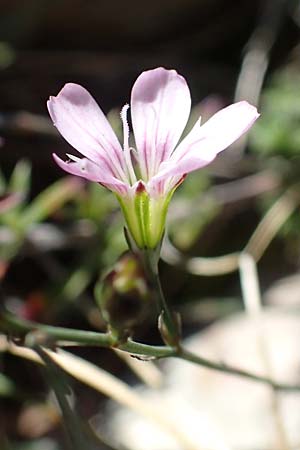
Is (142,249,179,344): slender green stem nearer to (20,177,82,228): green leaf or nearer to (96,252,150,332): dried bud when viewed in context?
(96,252,150,332): dried bud

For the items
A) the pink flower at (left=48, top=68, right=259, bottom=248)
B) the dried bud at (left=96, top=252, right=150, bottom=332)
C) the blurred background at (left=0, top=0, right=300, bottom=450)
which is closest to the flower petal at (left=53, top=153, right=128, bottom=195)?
the pink flower at (left=48, top=68, right=259, bottom=248)

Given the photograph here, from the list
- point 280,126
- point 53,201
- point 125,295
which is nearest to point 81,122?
point 125,295

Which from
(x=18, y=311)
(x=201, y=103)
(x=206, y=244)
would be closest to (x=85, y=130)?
(x=18, y=311)

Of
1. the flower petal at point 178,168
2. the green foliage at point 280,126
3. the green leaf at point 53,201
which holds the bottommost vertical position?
the flower petal at point 178,168

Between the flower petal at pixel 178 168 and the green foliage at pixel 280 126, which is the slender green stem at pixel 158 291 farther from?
the green foliage at pixel 280 126

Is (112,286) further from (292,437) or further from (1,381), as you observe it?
(292,437)

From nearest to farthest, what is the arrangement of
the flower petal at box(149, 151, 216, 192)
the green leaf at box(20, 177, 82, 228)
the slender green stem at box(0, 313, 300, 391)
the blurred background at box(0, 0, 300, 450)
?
1. the flower petal at box(149, 151, 216, 192)
2. the slender green stem at box(0, 313, 300, 391)
3. the green leaf at box(20, 177, 82, 228)
4. the blurred background at box(0, 0, 300, 450)

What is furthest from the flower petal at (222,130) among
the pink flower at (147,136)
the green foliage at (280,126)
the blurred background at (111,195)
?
the green foliage at (280,126)
